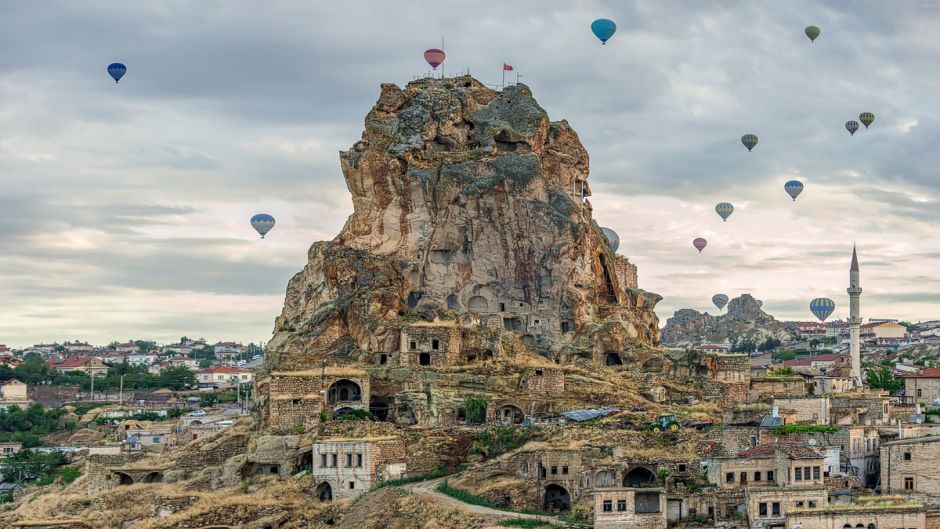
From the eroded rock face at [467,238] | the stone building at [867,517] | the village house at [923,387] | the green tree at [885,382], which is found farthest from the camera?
the green tree at [885,382]

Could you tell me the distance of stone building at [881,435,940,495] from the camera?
56781 mm

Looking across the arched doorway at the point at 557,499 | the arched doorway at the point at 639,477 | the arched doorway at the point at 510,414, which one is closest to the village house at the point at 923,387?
the arched doorway at the point at 510,414

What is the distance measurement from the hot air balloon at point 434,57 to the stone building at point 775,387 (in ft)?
98.5

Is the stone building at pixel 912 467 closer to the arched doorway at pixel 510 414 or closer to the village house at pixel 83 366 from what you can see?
the arched doorway at pixel 510 414

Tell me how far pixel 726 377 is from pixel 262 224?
34.1 meters

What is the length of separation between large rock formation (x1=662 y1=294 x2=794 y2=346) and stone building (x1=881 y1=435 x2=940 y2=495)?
106286mm

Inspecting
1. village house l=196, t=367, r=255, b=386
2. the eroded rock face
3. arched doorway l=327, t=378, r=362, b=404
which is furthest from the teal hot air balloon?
village house l=196, t=367, r=255, b=386

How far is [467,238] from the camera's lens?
91438 mm

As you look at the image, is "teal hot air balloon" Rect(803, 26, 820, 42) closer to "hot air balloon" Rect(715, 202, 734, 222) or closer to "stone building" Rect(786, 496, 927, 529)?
"hot air balloon" Rect(715, 202, 734, 222)

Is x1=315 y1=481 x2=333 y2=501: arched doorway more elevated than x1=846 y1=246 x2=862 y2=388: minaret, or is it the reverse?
x1=846 y1=246 x2=862 y2=388: minaret

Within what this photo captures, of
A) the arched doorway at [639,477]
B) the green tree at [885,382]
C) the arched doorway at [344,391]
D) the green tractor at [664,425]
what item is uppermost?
the green tree at [885,382]

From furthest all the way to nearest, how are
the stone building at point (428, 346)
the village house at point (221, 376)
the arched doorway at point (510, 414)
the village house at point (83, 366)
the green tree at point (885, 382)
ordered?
the village house at point (83, 366) → the village house at point (221, 376) → the green tree at point (885, 382) → the stone building at point (428, 346) → the arched doorway at point (510, 414)

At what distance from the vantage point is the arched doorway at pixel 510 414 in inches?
3012

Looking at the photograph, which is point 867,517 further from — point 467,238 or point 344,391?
point 467,238
